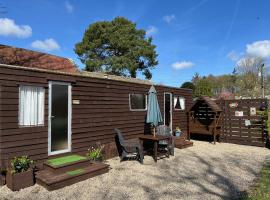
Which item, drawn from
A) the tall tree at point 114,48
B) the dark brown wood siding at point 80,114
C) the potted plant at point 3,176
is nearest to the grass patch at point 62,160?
the dark brown wood siding at point 80,114

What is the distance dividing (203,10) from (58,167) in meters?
12.8

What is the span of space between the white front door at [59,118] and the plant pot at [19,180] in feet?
3.36

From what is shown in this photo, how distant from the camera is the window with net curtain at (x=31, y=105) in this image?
17.8 feet

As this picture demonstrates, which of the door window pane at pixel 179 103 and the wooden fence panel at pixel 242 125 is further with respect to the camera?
the door window pane at pixel 179 103

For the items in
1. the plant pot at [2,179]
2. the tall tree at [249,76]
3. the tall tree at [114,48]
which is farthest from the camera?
the tall tree at [249,76]

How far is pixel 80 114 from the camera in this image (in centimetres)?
675

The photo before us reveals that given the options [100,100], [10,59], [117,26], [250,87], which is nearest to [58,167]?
[100,100]

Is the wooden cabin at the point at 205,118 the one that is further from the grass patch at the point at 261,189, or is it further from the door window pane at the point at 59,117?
the door window pane at the point at 59,117

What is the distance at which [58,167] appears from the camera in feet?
17.1

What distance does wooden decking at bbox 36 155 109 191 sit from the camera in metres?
4.88

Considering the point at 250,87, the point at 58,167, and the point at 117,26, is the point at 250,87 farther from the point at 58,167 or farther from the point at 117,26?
the point at 58,167

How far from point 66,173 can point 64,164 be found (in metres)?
0.21

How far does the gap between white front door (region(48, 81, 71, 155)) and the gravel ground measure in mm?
1342

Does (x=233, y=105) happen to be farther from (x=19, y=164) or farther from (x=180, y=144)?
(x=19, y=164)
